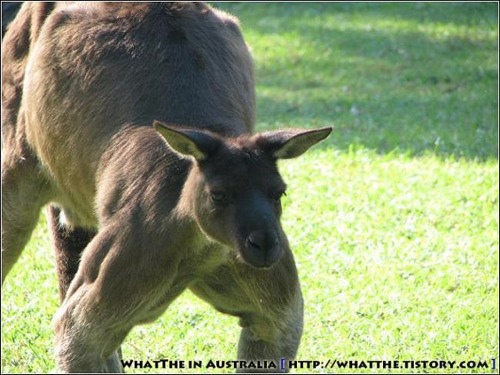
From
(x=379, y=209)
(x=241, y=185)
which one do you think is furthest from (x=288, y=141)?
(x=379, y=209)

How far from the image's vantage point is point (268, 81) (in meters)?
13.9

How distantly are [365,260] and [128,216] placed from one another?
325cm

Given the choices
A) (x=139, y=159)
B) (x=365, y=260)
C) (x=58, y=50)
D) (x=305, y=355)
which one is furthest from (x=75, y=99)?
(x=365, y=260)

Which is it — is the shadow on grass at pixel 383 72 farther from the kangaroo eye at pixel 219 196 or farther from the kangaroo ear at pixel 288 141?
the kangaroo eye at pixel 219 196

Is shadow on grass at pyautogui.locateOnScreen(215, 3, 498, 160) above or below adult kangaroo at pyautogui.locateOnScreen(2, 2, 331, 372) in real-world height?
below

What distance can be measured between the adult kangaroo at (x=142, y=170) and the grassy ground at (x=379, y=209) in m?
1.15

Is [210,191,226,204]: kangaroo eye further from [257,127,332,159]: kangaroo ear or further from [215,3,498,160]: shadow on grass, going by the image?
[215,3,498,160]: shadow on grass

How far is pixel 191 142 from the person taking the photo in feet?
14.6

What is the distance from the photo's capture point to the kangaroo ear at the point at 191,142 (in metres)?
4.40

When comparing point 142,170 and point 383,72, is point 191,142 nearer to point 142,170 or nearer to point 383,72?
point 142,170

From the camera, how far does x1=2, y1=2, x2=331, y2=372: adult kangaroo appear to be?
14.8 ft

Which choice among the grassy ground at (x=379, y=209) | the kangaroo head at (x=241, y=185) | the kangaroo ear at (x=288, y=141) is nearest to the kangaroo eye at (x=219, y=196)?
the kangaroo head at (x=241, y=185)

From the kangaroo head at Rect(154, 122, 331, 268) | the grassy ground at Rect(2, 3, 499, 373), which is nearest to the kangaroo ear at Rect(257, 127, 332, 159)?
the kangaroo head at Rect(154, 122, 331, 268)

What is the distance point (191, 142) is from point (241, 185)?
0.89 ft
